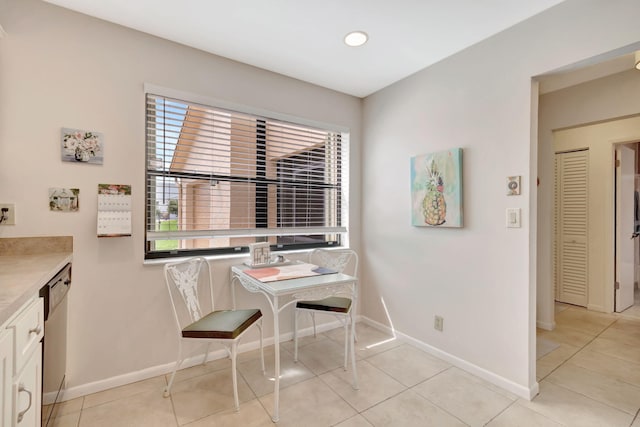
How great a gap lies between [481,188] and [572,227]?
2575 millimetres

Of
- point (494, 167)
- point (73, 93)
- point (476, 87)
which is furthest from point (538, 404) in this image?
point (73, 93)

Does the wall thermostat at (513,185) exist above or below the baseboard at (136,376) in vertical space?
above

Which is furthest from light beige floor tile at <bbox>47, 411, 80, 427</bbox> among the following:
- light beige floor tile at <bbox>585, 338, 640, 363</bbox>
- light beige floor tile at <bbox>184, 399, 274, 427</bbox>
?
light beige floor tile at <bbox>585, 338, 640, 363</bbox>

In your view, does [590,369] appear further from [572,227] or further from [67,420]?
[67,420]

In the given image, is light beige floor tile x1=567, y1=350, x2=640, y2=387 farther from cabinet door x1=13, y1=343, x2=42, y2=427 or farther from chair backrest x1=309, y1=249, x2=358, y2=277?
cabinet door x1=13, y1=343, x2=42, y2=427

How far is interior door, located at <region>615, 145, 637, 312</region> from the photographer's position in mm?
3496

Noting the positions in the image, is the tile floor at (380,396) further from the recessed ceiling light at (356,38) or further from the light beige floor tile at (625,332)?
the recessed ceiling light at (356,38)

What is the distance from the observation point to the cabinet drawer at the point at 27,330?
3.16 feet

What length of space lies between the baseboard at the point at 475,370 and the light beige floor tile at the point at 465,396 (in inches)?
1.9

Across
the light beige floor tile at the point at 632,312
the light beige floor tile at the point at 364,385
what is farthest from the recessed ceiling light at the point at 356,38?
the light beige floor tile at the point at 632,312

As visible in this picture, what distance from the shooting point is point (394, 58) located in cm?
246

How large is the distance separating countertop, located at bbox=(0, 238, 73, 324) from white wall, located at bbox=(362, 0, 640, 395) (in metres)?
2.51

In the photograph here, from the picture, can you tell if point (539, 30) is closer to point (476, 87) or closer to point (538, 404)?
point (476, 87)

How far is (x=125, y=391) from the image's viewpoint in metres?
2.00
